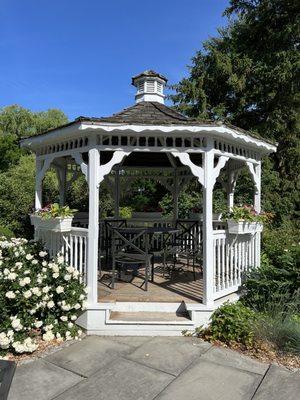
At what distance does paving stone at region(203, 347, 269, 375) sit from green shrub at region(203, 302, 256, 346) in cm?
22

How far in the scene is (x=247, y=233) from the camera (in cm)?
588

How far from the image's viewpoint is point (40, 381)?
355 centimetres

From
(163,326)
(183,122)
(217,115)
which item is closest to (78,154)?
(183,122)

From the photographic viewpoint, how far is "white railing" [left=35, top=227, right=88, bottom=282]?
5.31m

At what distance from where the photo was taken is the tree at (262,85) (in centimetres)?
1405

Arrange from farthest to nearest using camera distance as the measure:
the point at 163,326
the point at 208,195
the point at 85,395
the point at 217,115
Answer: the point at 217,115 < the point at 208,195 < the point at 163,326 < the point at 85,395

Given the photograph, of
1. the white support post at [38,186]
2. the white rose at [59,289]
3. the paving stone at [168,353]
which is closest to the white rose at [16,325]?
the white rose at [59,289]

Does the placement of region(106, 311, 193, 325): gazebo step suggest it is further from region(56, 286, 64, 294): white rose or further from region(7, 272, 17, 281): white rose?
region(7, 272, 17, 281): white rose

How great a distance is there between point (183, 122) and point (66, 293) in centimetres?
292

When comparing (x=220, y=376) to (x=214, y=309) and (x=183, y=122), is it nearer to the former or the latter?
(x=214, y=309)

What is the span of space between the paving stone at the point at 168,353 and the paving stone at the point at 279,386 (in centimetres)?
86

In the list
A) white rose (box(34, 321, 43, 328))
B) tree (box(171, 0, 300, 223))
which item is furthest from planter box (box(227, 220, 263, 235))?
tree (box(171, 0, 300, 223))

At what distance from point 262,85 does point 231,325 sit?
1276cm

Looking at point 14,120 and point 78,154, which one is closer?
point 78,154
